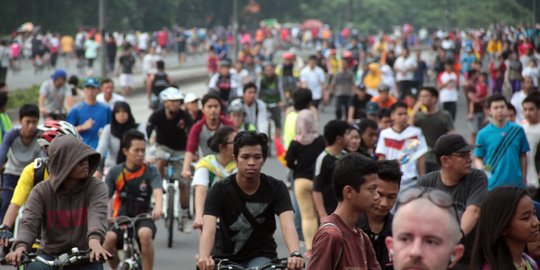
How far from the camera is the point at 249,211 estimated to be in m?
7.20

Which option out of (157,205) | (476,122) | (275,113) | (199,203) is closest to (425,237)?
(199,203)

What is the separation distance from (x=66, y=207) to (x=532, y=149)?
6.01 meters

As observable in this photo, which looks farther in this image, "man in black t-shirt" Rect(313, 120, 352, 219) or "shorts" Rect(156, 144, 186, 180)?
"shorts" Rect(156, 144, 186, 180)

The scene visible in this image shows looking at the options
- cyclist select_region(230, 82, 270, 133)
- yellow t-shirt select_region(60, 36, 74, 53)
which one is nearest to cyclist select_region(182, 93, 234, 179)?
cyclist select_region(230, 82, 270, 133)

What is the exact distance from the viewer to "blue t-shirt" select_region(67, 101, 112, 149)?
14.3m

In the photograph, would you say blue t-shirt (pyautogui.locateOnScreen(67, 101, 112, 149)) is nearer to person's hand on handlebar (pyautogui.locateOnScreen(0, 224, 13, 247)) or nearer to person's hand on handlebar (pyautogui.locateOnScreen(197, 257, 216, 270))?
person's hand on handlebar (pyautogui.locateOnScreen(0, 224, 13, 247))

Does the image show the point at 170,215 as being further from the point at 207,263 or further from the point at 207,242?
the point at 207,263

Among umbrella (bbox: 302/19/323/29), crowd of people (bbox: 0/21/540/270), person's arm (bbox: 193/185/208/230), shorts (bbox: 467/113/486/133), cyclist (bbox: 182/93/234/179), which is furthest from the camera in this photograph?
umbrella (bbox: 302/19/323/29)

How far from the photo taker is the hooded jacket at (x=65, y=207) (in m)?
7.04

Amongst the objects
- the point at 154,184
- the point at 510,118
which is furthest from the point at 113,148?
the point at 510,118

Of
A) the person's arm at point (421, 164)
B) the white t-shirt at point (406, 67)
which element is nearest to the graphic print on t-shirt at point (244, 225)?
the person's arm at point (421, 164)

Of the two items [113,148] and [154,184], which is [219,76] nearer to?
[113,148]

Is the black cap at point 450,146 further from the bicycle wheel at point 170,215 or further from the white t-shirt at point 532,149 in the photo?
the bicycle wheel at point 170,215

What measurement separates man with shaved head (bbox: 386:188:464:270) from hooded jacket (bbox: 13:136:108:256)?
11.6 feet
